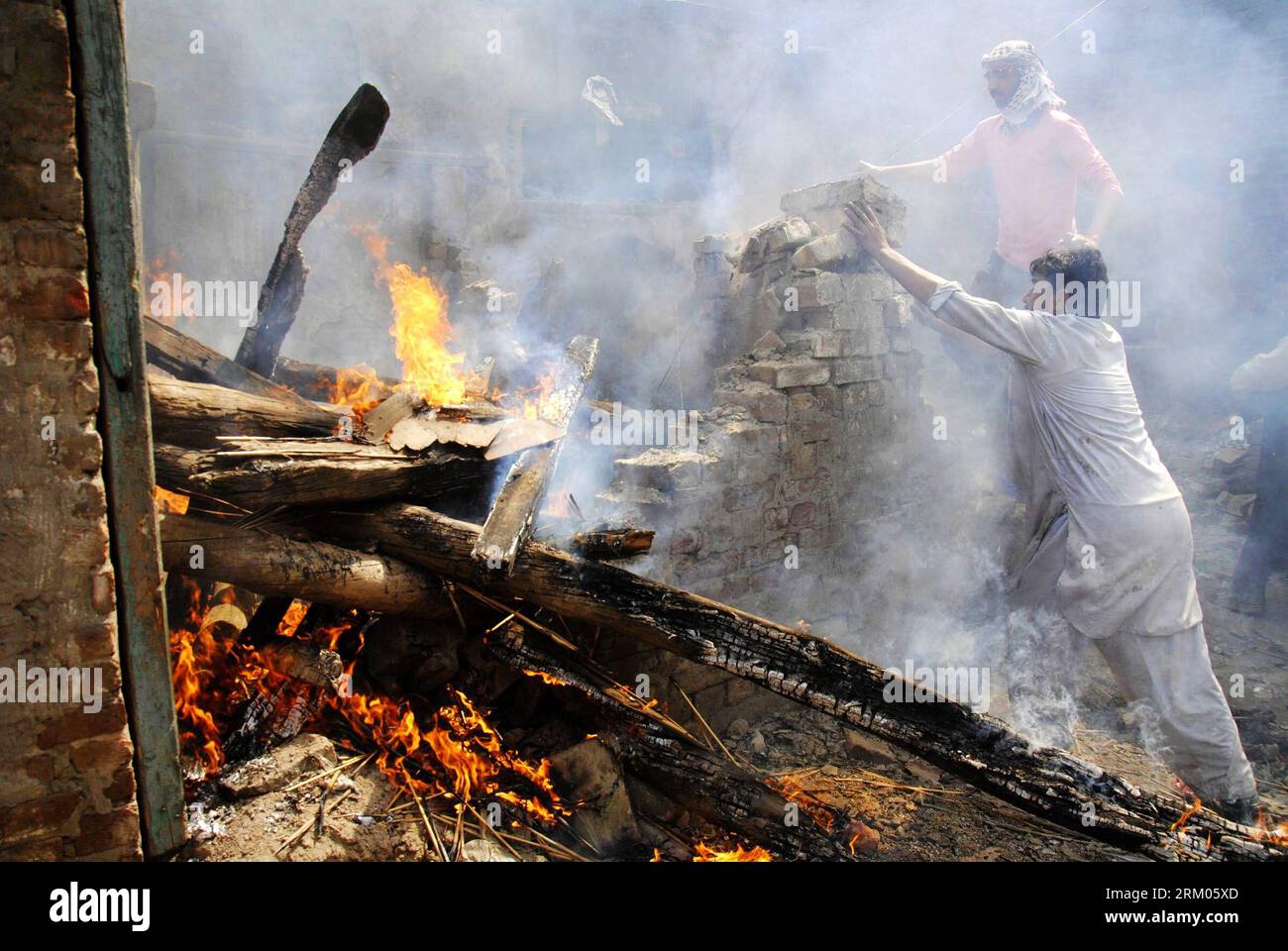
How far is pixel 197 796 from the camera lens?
3316mm

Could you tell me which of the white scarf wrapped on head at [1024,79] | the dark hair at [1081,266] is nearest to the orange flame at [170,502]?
the dark hair at [1081,266]

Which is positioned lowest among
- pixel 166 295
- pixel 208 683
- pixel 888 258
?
pixel 208 683

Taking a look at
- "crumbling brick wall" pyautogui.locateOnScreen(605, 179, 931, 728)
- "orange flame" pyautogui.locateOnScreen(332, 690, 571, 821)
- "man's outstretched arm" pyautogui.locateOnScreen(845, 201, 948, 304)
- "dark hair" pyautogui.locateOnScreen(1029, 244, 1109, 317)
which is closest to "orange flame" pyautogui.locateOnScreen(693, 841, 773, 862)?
"orange flame" pyautogui.locateOnScreen(332, 690, 571, 821)

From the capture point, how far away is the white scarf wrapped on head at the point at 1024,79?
589 centimetres

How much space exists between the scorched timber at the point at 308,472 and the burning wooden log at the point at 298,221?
1.73m

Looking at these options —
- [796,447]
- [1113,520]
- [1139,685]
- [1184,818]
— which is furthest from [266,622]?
[1139,685]

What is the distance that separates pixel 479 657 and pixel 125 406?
213 centimetres

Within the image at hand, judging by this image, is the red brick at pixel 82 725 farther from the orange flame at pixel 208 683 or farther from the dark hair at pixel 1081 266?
the dark hair at pixel 1081 266

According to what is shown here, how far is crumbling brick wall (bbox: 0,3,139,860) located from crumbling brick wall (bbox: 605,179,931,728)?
297cm

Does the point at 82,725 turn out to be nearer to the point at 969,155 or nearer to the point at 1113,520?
the point at 1113,520

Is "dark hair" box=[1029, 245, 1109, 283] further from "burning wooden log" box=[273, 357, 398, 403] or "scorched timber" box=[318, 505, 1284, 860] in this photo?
"burning wooden log" box=[273, 357, 398, 403]

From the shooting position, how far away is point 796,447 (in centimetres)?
572
